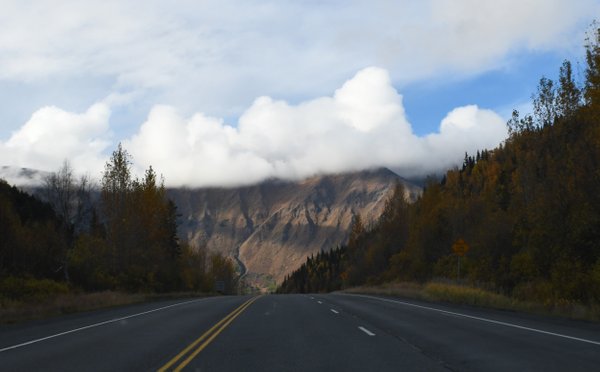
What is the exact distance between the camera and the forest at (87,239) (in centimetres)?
3572

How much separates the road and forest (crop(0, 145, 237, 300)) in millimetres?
16258

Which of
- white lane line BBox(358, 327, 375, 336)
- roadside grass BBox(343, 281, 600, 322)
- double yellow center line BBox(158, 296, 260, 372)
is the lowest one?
roadside grass BBox(343, 281, 600, 322)

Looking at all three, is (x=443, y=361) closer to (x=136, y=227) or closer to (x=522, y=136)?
(x=522, y=136)

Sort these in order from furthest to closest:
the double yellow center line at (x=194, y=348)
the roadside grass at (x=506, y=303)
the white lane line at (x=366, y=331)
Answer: the roadside grass at (x=506, y=303)
the white lane line at (x=366, y=331)
the double yellow center line at (x=194, y=348)

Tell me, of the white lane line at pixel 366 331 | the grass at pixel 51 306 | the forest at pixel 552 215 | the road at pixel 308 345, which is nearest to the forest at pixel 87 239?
the grass at pixel 51 306

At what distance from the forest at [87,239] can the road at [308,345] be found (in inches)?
640

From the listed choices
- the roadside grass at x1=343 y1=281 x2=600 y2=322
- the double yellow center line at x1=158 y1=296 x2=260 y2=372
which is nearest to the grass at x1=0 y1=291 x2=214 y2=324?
the double yellow center line at x1=158 y1=296 x2=260 y2=372

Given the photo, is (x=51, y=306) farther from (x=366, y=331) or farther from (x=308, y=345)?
(x=308, y=345)

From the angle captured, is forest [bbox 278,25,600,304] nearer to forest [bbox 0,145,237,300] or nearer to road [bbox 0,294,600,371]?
road [bbox 0,294,600,371]

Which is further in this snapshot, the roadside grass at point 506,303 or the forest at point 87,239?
the forest at point 87,239

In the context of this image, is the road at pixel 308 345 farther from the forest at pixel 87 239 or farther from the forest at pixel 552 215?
the forest at pixel 87 239

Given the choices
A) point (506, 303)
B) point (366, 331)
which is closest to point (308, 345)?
point (366, 331)

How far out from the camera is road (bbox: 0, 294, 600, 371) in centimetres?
955

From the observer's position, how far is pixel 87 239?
50031 mm
